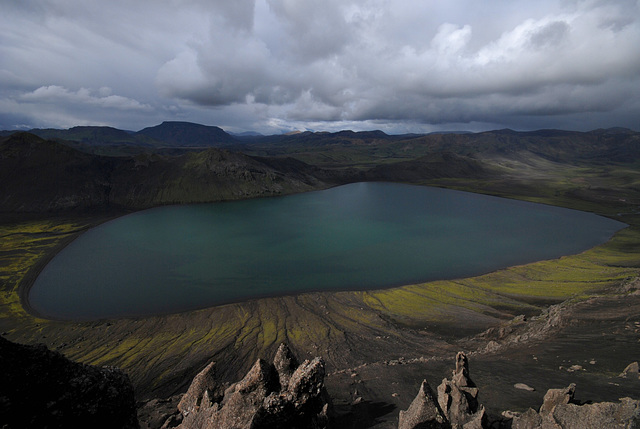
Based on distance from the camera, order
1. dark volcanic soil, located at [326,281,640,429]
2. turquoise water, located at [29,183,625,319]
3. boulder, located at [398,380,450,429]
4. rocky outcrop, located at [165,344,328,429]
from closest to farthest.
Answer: rocky outcrop, located at [165,344,328,429]
boulder, located at [398,380,450,429]
dark volcanic soil, located at [326,281,640,429]
turquoise water, located at [29,183,625,319]

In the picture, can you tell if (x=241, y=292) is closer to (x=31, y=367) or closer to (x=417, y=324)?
(x=417, y=324)

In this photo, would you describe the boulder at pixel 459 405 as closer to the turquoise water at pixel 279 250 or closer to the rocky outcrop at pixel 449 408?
the rocky outcrop at pixel 449 408

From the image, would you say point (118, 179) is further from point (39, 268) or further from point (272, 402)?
point (272, 402)

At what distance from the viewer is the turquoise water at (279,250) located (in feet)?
146

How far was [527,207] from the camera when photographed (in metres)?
113

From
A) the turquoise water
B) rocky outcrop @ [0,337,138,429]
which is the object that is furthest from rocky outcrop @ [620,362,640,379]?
the turquoise water

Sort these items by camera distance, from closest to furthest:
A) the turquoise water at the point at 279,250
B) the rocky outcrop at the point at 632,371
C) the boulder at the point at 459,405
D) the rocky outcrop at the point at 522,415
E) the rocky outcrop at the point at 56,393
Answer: the rocky outcrop at the point at 56,393 → the rocky outcrop at the point at 522,415 → the boulder at the point at 459,405 → the rocky outcrop at the point at 632,371 → the turquoise water at the point at 279,250

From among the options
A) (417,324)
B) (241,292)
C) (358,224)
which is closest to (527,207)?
(358,224)

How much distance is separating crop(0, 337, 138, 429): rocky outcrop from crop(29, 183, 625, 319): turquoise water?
32031 mm

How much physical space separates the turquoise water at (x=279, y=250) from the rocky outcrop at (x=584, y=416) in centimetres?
3310

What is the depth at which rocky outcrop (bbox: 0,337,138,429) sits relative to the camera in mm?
7512

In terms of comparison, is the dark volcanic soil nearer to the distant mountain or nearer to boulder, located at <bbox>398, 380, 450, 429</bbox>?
boulder, located at <bbox>398, 380, 450, 429</bbox>

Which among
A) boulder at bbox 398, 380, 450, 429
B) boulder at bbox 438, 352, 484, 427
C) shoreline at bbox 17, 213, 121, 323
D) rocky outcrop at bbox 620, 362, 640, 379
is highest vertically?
boulder at bbox 398, 380, 450, 429

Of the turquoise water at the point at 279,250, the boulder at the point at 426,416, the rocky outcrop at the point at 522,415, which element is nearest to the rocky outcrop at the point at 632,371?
the rocky outcrop at the point at 522,415
